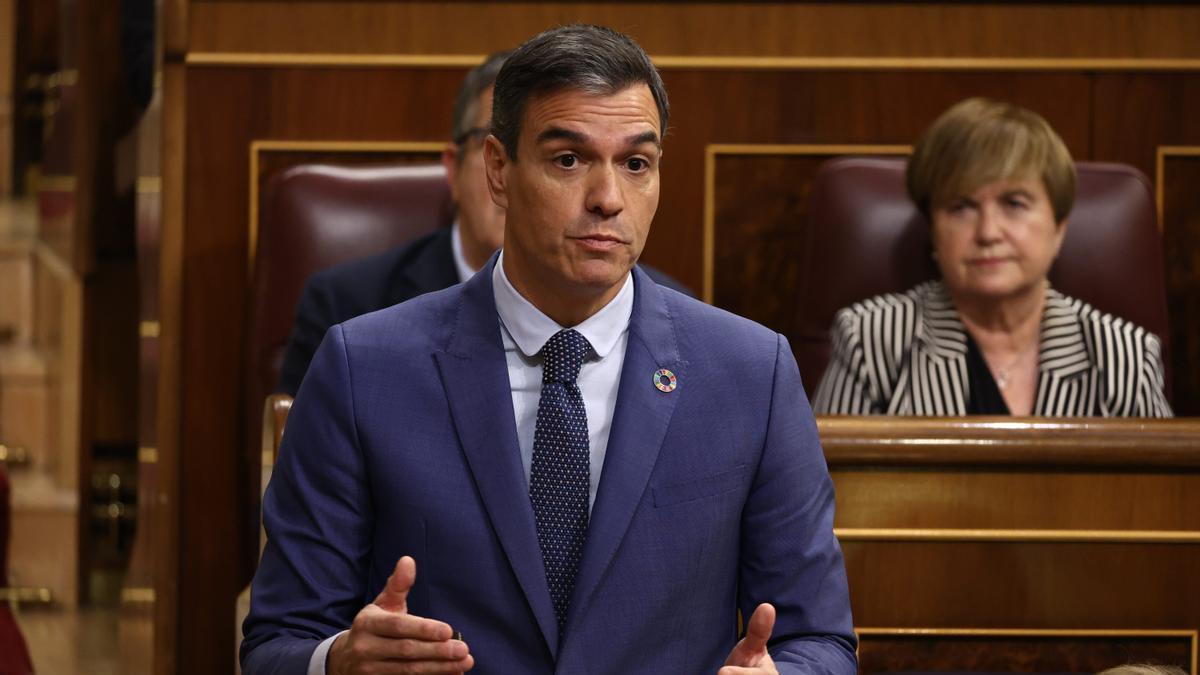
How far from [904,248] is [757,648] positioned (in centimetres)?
101

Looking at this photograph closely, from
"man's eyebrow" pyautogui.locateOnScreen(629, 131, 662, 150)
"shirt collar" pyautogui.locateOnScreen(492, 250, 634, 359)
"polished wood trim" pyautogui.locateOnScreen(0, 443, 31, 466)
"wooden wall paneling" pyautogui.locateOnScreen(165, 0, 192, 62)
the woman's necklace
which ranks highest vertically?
"wooden wall paneling" pyautogui.locateOnScreen(165, 0, 192, 62)

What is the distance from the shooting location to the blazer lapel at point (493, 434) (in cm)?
101

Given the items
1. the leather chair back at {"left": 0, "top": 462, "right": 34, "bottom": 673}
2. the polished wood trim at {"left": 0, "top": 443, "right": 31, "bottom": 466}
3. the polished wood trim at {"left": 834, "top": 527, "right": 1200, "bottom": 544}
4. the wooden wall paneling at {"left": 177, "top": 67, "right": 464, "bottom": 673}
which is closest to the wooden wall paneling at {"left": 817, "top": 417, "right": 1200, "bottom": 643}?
the polished wood trim at {"left": 834, "top": 527, "right": 1200, "bottom": 544}

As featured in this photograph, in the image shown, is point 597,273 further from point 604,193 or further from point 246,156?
point 246,156

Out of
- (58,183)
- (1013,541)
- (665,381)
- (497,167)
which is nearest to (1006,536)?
(1013,541)

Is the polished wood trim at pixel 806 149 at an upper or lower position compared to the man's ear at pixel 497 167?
upper

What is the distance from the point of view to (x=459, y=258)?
176 cm

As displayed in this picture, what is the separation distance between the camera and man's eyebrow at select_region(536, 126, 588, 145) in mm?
1034

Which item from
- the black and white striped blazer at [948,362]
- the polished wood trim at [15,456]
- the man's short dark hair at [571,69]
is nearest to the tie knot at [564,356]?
the man's short dark hair at [571,69]

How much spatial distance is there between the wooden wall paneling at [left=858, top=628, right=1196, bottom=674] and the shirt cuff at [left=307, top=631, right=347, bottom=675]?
0.53 m

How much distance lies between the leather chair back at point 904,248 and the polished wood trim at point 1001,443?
1.81 ft

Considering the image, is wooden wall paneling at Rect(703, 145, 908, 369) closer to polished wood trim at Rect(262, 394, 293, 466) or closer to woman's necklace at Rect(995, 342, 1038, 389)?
woman's necklace at Rect(995, 342, 1038, 389)

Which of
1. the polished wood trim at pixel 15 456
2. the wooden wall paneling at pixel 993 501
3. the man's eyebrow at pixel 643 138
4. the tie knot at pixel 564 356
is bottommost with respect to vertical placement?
the polished wood trim at pixel 15 456

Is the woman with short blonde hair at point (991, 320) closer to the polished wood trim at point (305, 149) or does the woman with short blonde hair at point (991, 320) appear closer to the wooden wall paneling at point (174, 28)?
the polished wood trim at point (305, 149)
